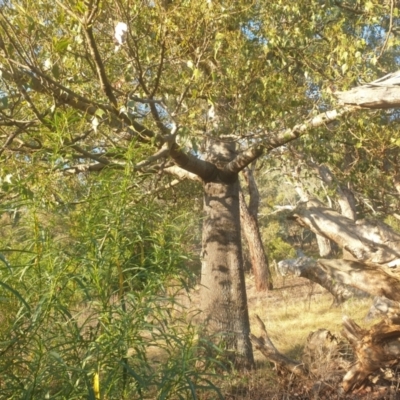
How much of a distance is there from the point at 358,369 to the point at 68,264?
11.9 feet

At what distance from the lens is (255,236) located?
1720 cm

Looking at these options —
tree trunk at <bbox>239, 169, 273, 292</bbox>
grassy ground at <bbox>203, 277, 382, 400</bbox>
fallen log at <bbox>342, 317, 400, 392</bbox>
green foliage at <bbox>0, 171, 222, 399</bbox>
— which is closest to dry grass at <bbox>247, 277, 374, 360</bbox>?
grassy ground at <bbox>203, 277, 382, 400</bbox>

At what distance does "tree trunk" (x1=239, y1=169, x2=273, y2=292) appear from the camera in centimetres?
1638

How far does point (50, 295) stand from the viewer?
2.21 m

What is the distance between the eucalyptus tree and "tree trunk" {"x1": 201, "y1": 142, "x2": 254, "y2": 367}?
0.01 metres

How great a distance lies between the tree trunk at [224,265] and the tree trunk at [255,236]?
8.41 metres

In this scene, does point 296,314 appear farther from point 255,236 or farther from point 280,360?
point 280,360

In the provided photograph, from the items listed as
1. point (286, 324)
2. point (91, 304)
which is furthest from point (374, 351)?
point (286, 324)

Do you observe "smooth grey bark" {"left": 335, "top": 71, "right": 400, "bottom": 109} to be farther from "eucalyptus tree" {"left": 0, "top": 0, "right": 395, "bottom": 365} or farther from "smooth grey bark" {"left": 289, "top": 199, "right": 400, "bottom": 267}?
"smooth grey bark" {"left": 289, "top": 199, "right": 400, "bottom": 267}

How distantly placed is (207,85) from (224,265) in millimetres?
2513

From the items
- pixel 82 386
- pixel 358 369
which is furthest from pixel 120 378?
pixel 358 369

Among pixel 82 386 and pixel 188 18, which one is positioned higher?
pixel 188 18

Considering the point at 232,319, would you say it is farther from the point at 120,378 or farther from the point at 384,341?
the point at 120,378

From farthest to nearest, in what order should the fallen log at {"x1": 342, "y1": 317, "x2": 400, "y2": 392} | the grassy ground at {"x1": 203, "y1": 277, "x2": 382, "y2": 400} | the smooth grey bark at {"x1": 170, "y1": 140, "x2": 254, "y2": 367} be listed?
the smooth grey bark at {"x1": 170, "y1": 140, "x2": 254, "y2": 367} < the grassy ground at {"x1": 203, "y1": 277, "x2": 382, "y2": 400} < the fallen log at {"x1": 342, "y1": 317, "x2": 400, "y2": 392}
